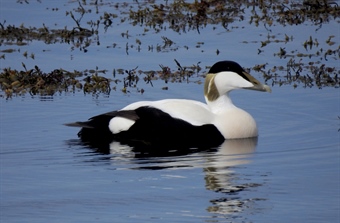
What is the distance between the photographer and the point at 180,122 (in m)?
13.4

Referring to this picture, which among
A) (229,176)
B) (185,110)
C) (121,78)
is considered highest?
(121,78)

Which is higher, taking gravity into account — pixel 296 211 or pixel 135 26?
pixel 135 26

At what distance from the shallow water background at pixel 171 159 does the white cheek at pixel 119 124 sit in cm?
48

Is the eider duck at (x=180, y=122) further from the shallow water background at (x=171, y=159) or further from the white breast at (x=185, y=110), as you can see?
the shallow water background at (x=171, y=159)

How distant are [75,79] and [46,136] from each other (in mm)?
3011

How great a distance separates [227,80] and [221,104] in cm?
29

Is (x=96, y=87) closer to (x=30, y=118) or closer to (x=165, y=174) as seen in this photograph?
(x=30, y=118)

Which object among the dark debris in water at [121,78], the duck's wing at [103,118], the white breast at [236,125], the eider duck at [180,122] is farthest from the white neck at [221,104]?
the dark debris in water at [121,78]

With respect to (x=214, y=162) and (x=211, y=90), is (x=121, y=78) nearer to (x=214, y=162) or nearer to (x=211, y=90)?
(x=211, y=90)

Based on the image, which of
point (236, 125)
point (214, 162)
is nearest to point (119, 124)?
point (236, 125)

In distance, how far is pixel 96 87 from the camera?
15.9 metres

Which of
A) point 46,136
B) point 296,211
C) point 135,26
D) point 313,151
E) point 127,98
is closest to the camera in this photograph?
point 296,211

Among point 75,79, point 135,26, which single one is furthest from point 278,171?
point 135,26

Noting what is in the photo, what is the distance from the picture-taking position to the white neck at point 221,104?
1386 centimetres
